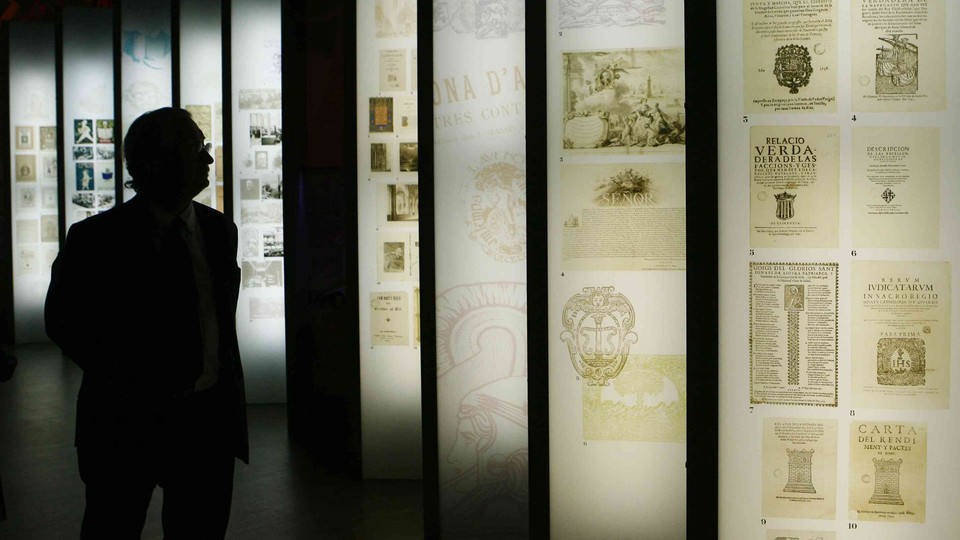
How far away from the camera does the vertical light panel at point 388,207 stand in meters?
5.09

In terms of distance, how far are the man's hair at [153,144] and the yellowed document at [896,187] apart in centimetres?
247

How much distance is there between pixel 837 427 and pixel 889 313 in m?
0.48

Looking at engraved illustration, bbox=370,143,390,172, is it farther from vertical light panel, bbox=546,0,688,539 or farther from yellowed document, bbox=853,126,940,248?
yellowed document, bbox=853,126,940,248

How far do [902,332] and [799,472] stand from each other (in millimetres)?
660

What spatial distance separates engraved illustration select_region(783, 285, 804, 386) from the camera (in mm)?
3188

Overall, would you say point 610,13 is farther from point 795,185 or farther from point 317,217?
point 317,217

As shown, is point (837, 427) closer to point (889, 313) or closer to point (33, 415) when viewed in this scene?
point (889, 313)

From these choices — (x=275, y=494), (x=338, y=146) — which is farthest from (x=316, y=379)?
(x=338, y=146)

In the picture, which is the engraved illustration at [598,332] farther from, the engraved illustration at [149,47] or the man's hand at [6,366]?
the engraved illustration at [149,47]

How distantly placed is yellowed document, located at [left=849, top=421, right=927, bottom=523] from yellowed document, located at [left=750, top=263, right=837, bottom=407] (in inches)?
7.7

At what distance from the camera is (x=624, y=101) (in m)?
3.31

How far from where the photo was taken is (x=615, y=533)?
3402 mm

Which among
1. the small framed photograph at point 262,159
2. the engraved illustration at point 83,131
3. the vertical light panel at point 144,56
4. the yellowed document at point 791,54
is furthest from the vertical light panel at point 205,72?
the yellowed document at point 791,54

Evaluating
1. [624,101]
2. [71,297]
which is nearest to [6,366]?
[71,297]
